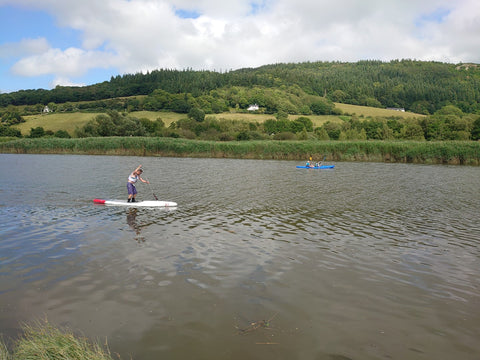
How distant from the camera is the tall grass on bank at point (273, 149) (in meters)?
48.5

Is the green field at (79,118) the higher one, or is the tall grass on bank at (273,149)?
the green field at (79,118)

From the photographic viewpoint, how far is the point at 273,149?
53781 millimetres

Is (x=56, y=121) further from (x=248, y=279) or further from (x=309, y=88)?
(x=248, y=279)

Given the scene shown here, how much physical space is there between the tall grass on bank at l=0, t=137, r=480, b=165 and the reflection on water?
116ft

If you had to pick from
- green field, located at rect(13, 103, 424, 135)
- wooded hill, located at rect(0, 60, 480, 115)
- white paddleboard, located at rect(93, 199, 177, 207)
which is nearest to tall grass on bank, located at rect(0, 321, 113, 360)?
white paddleboard, located at rect(93, 199, 177, 207)

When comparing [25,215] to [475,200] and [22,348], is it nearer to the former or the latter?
[22,348]

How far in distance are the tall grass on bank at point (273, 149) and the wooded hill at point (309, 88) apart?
5808cm

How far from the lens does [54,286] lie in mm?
7535

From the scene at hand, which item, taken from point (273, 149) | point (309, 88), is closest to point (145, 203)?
point (273, 149)

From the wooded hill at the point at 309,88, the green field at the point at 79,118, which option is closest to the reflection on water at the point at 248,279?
the green field at the point at 79,118

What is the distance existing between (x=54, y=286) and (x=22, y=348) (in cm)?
283

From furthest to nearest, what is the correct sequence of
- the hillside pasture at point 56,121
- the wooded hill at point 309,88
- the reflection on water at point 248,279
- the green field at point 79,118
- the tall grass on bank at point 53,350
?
the wooded hill at point 309,88 < the green field at point 79,118 < the hillside pasture at point 56,121 < the reflection on water at point 248,279 < the tall grass on bank at point 53,350

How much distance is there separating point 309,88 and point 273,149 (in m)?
111

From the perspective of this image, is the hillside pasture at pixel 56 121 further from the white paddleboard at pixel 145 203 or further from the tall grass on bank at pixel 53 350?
the tall grass on bank at pixel 53 350
